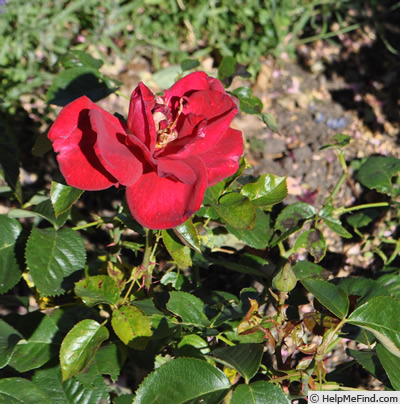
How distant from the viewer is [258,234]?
1.17 meters

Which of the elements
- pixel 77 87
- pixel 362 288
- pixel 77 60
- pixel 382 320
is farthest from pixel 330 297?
pixel 77 60

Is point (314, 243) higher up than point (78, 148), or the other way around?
point (78, 148)

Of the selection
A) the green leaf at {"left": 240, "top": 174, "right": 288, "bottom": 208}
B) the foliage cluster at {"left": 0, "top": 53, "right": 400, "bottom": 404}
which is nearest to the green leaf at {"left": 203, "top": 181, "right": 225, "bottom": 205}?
the foliage cluster at {"left": 0, "top": 53, "right": 400, "bottom": 404}

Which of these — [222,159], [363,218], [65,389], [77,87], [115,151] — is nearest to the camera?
[115,151]

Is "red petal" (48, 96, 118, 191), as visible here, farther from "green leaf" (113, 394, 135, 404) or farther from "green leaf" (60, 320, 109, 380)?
"green leaf" (113, 394, 135, 404)

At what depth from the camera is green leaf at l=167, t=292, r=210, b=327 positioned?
1.02 metres

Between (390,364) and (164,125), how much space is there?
24.1 inches

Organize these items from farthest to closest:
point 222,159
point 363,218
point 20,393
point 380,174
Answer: point 363,218 → point 380,174 → point 20,393 → point 222,159

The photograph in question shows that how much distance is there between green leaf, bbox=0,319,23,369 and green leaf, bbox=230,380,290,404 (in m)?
0.47

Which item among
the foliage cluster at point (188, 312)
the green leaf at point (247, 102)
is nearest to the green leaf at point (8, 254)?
the foliage cluster at point (188, 312)

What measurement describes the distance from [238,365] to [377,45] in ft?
7.04

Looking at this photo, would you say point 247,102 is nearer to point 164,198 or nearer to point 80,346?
point 164,198

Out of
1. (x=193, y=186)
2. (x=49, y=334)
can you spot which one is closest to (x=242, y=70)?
(x=193, y=186)

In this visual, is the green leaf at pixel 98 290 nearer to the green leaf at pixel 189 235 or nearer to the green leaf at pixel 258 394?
the green leaf at pixel 189 235
